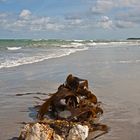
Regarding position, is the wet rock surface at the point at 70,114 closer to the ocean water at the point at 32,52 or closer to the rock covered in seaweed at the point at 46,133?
the rock covered in seaweed at the point at 46,133

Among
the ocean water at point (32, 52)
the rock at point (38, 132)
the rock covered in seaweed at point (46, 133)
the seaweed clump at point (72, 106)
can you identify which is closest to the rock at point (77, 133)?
Result: the rock covered in seaweed at point (46, 133)

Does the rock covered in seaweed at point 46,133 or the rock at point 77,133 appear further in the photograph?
the rock at point 77,133

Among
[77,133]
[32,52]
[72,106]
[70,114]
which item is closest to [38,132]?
[77,133]

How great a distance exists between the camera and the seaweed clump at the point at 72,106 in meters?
5.90

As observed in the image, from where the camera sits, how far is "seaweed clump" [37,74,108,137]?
5898mm

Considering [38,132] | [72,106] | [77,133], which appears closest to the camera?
[38,132]

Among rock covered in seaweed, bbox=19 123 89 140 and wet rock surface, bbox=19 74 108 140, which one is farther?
wet rock surface, bbox=19 74 108 140

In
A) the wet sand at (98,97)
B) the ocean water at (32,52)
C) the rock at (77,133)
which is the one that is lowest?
the wet sand at (98,97)

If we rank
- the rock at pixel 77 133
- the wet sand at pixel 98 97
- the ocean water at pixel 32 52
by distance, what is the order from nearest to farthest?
the rock at pixel 77 133, the wet sand at pixel 98 97, the ocean water at pixel 32 52

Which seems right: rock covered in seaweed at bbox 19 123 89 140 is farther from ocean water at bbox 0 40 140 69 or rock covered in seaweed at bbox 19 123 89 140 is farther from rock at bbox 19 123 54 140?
ocean water at bbox 0 40 140 69

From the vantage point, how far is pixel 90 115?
608 centimetres

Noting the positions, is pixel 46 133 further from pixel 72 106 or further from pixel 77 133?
pixel 72 106

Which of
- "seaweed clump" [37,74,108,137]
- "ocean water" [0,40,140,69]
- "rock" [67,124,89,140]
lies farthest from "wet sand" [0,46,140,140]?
"ocean water" [0,40,140,69]

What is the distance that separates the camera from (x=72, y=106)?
6156mm
